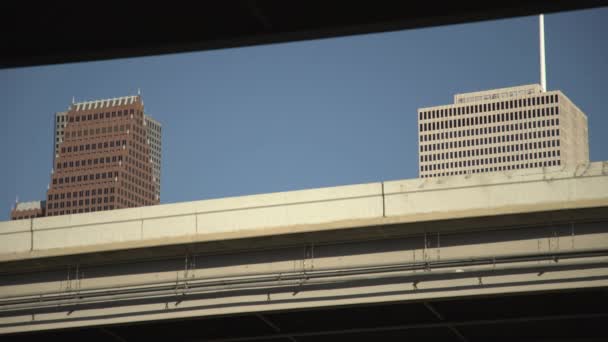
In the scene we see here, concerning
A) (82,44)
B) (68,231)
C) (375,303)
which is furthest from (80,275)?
(82,44)

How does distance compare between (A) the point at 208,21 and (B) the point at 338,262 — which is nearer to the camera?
(A) the point at 208,21

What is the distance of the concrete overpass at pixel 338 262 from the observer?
2294cm

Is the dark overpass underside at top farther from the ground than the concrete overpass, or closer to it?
farther from the ground

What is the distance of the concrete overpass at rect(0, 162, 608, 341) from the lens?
22.9m

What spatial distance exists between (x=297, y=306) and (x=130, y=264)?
177 inches

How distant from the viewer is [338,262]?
24.7 metres

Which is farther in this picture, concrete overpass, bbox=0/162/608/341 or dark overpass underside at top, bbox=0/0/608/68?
concrete overpass, bbox=0/162/608/341

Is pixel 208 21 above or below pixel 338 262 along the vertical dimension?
above

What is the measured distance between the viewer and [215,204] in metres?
25.7

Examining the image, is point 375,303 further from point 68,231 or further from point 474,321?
point 68,231

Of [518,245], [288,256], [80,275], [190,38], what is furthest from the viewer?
[80,275]

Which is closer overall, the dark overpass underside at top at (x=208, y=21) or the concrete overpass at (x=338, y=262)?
the dark overpass underside at top at (x=208, y=21)

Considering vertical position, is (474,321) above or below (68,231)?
below

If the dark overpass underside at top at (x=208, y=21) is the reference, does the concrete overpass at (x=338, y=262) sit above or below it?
below
